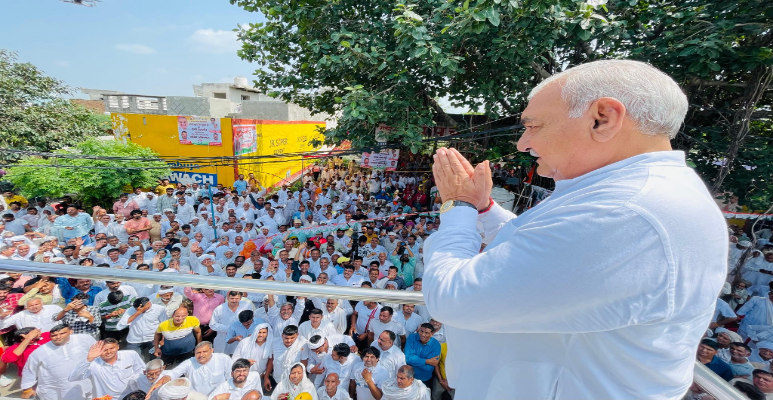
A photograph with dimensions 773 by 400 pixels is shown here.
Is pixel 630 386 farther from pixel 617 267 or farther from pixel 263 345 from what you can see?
pixel 263 345

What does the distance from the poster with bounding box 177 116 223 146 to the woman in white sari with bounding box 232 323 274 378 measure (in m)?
11.5

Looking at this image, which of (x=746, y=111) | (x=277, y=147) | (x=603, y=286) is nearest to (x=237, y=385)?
(x=603, y=286)

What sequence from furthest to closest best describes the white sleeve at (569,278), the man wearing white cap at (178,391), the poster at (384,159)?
the poster at (384,159) < the man wearing white cap at (178,391) < the white sleeve at (569,278)

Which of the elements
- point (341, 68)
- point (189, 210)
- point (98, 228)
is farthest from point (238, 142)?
point (341, 68)

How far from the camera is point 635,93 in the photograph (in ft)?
2.33

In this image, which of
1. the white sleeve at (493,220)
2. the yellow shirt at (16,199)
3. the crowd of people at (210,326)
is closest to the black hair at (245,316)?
the crowd of people at (210,326)

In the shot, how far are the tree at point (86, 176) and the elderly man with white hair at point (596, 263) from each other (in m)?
10.6

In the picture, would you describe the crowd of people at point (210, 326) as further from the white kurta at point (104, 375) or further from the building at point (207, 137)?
the building at point (207, 137)

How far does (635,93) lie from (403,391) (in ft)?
12.4

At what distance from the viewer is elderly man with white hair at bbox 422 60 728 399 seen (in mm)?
594

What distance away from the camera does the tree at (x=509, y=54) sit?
495 cm

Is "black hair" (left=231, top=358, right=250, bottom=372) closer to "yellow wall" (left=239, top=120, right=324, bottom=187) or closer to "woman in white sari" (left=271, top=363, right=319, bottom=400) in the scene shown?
"woman in white sari" (left=271, top=363, right=319, bottom=400)

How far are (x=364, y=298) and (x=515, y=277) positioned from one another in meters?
0.66

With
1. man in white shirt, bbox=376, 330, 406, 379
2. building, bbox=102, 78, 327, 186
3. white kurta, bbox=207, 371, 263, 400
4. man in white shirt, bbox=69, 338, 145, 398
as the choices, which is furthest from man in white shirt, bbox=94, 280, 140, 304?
building, bbox=102, 78, 327, 186
